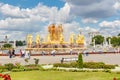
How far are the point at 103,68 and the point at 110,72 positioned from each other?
7.44ft

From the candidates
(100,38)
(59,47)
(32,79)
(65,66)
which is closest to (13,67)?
(65,66)

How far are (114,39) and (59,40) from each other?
66.8 meters

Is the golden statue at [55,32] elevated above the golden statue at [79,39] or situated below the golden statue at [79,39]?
above

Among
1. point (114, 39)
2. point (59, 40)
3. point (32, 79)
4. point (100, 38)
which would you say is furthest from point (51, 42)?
point (100, 38)

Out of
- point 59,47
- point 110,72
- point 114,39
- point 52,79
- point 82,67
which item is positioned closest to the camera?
point 52,79

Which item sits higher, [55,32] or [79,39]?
[55,32]

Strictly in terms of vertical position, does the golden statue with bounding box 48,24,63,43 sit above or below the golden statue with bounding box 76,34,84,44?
above

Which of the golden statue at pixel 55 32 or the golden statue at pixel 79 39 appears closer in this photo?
the golden statue at pixel 79 39

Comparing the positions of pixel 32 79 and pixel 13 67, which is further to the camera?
pixel 13 67

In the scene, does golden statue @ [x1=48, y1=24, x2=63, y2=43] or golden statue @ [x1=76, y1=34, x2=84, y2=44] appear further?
golden statue @ [x1=48, y1=24, x2=63, y2=43]

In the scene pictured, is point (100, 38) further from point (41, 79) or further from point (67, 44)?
point (41, 79)

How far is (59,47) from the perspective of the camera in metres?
67.0

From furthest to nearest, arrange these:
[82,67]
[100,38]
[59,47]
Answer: [100,38] < [59,47] < [82,67]

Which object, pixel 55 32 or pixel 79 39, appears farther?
pixel 55 32
